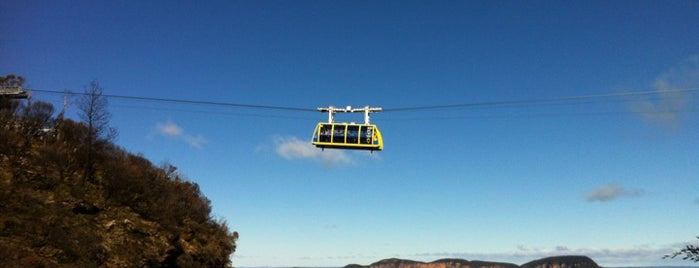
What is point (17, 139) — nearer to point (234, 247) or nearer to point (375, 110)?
point (234, 247)

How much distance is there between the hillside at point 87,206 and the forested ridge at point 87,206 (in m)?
0.06

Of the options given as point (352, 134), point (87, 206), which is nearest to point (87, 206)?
point (87, 206)

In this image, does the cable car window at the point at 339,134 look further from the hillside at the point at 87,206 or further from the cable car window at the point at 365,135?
the hillside at the point at 87,206

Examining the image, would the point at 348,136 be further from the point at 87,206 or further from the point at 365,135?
the point at 87,206

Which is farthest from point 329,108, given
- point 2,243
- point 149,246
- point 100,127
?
point 100,127

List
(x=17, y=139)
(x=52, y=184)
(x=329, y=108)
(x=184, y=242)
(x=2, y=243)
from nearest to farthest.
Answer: (x=2, y=243), (x=329, y=108), (x=52, y=184), (x=17, y=139), (x=184, y=242)

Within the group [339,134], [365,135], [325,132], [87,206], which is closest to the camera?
[365,135]

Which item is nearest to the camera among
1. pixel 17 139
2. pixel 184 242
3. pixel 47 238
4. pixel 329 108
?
pixel 47 238

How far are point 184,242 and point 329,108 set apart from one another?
16.4 m

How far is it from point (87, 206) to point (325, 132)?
15.7m

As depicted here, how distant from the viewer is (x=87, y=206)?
30906 mm

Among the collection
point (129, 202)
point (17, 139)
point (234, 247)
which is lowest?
point (234, 247)

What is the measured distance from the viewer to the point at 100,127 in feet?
126

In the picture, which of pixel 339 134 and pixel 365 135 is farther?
pixel 339 134
